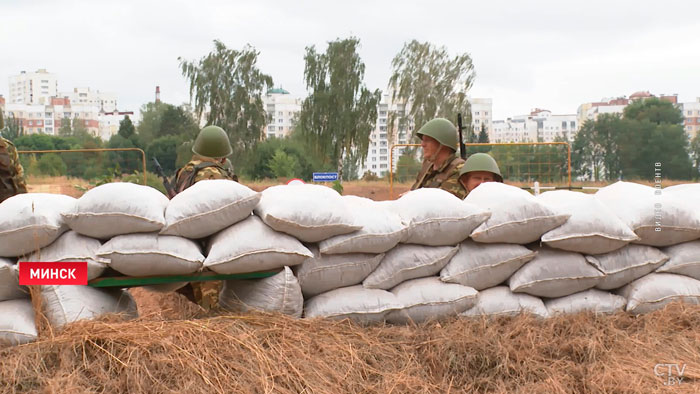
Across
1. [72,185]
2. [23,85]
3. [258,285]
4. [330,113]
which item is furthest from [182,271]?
[23,85]

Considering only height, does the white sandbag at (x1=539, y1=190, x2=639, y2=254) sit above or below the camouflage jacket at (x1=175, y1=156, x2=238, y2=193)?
below

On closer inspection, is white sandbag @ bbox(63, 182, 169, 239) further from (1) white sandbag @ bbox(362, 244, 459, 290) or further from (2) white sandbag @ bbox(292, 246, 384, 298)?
(1) white sandbag @ bbox(362, 244, 459, 290)

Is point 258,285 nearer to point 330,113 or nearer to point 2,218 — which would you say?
point 2,218

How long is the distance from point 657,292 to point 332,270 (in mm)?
1470

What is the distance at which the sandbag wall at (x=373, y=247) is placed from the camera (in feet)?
8.12

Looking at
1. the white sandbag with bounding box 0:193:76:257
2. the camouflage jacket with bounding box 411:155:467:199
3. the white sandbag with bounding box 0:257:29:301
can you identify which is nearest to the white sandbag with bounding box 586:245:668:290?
the camouflage jacket with bounding box 411:155:467:199

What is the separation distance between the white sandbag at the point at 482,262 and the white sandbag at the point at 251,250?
→ 0.64m

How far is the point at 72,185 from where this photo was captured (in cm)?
1096

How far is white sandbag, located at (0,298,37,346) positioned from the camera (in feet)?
7.82

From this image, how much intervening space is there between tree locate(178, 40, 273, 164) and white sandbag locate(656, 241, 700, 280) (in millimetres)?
22405

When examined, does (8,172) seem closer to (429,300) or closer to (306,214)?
(306,214)

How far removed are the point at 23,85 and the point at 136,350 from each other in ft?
392

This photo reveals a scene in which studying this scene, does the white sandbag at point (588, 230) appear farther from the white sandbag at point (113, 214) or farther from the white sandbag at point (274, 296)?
the white sandbag at point (113, 214)

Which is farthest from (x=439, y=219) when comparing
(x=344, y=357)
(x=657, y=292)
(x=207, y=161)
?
(x=207, y=161)
